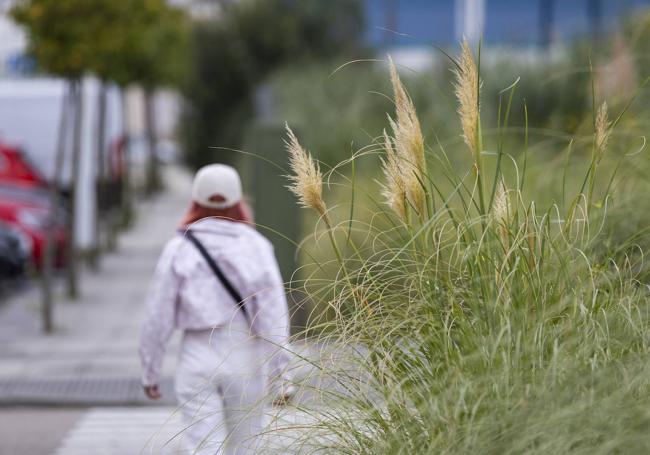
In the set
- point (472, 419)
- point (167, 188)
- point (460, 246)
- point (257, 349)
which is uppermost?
point (460, 246)

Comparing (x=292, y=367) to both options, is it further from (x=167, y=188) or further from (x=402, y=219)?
(x=167, y=188)

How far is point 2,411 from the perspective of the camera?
9.25 m

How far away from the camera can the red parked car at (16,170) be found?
2080 centimetres

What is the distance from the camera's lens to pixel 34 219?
17.6 m

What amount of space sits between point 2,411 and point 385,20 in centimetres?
3011

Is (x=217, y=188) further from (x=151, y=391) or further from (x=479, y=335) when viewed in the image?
(x=479, y=335)

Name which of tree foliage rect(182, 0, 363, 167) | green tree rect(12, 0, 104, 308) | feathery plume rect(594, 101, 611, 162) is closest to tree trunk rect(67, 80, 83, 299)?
green tree rect(12, 0, 104, 308)

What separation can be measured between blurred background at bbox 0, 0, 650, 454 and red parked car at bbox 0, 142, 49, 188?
24 millimetres

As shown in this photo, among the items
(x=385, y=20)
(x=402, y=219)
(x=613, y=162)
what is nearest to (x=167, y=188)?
(x=385, y=20)

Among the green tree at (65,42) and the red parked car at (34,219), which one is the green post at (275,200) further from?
the red parked car at (34,219)

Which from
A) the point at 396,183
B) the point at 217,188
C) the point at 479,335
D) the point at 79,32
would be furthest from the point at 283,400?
the point at 79,32

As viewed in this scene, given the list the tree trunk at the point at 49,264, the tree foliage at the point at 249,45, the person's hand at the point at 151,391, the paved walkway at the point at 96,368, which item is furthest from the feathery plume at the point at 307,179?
the tree foliage at the point at 249,45

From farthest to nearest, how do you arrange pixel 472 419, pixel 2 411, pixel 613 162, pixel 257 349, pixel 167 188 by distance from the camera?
pixel 167 188 < pixel 2 411 < pixel 613 162 < pixel 257 349 < pixel 472 419

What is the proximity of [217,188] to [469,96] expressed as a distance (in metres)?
1.78
